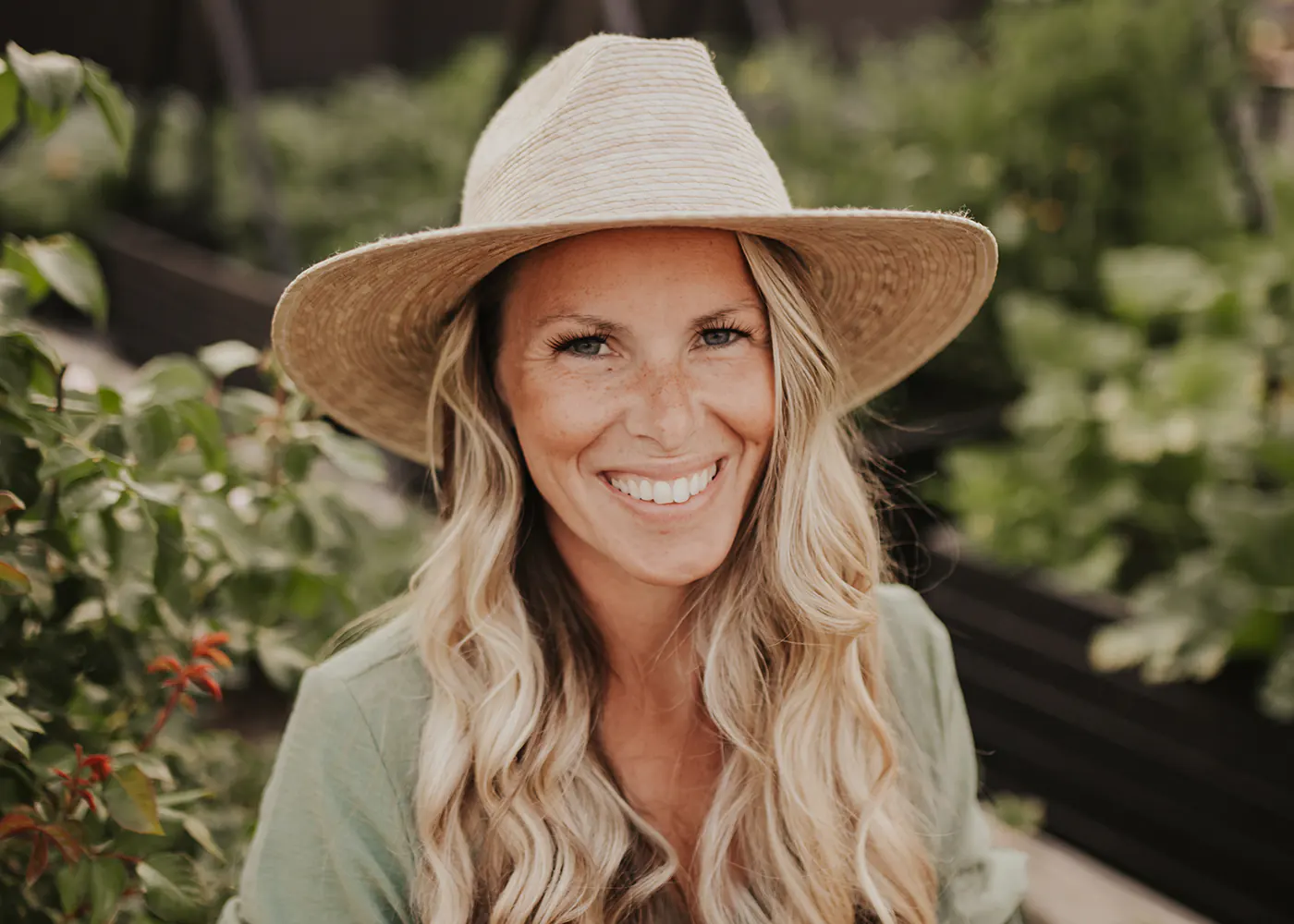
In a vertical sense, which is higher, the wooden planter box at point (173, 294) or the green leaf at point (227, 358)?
the green leaf at point (227, 358)

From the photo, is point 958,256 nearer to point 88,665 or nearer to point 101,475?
point 101,475

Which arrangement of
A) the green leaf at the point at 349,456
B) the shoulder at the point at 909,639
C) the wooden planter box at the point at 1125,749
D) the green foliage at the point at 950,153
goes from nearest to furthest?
the shoulder at the point at 909,639, the green leaf at the point at 349,456, the wooden planter box at the point at 1125,749, the green foliage at the point at 950,153

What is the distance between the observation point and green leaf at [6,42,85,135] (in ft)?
4.91

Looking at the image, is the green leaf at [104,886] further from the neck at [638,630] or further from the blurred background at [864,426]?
the neck at [638,630]

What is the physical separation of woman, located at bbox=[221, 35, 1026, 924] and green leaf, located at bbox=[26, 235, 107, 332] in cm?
29

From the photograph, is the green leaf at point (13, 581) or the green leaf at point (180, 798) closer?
the green leaf at point (13, 581)

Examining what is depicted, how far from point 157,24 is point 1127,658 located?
4458 millimetres

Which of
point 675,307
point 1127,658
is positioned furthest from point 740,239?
point 1127,658

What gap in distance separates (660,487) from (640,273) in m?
0.24

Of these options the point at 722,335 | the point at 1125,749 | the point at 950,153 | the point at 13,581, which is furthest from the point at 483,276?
the point at 950,153

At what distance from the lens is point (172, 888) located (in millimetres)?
1568

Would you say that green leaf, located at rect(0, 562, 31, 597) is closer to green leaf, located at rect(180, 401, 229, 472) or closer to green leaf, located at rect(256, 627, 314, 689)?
green leaf, located at rect(180, 401, 229, 472)

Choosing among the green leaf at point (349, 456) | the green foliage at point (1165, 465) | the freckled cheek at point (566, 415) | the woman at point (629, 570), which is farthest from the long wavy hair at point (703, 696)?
the green foliage at point (1165, 465)

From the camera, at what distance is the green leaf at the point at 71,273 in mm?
1678
